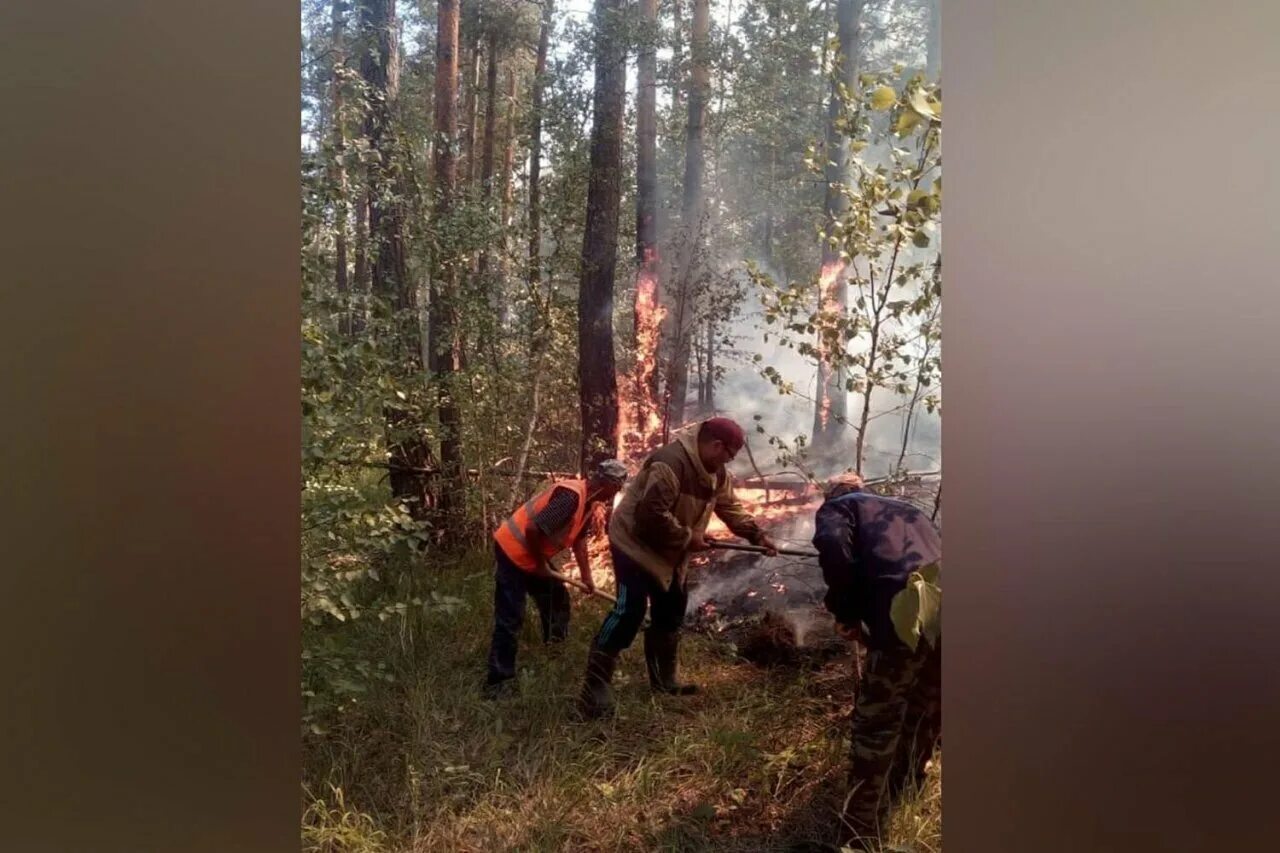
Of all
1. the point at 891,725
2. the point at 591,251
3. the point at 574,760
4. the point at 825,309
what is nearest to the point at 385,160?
the point at 591,251

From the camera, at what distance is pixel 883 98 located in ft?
5.99

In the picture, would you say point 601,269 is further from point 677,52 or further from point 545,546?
point 545,546

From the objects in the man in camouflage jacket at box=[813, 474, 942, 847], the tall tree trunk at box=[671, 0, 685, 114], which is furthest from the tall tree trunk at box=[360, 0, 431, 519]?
the man in camouflage jacket at box=[813, 474, 942, 847]

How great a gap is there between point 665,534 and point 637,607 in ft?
0.53

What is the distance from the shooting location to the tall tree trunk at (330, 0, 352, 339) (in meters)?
1.94
